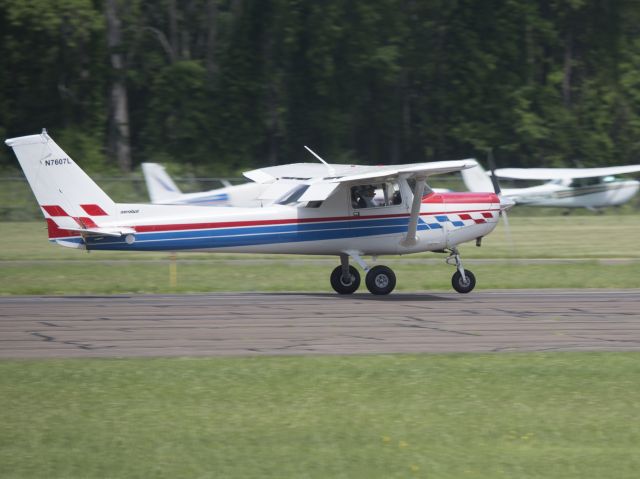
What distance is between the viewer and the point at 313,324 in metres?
15.5

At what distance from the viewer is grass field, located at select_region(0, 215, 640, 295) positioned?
22.0m

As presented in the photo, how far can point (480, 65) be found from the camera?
54.0 metres

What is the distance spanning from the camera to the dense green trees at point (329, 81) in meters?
50.8

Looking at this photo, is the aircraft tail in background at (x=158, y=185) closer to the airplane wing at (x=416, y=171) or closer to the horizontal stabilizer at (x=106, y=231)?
the horizontal stabilizer at (x=106, y=231)

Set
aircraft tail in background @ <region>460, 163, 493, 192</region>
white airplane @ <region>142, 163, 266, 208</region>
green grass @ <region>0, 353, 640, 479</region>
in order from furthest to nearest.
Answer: aircraft tail in background @ <region>460, 163, 493, 192</region> → white airplane @ <region>142, 163, 266, 208</region> → green grass @ <region>0, 353, 640, 479</region>

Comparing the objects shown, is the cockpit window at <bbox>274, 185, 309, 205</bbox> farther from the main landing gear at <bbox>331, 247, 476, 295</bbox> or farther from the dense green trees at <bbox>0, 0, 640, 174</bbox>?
the dense green trees at <bbox>0, 0, 640, 174</bbox>

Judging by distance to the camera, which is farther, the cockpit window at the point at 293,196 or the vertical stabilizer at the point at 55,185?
the cockpit window at the point at 293,196

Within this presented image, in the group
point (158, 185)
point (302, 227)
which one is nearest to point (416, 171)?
point (302, 227)

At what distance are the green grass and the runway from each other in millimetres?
1103

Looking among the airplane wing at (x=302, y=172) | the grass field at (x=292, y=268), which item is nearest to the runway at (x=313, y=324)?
the grass field at (x=292, y=268)

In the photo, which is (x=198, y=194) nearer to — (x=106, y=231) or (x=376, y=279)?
(x=376, y=279)

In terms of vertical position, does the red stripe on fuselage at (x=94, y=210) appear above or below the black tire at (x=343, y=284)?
above

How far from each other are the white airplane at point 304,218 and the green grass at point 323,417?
6569 millimetres

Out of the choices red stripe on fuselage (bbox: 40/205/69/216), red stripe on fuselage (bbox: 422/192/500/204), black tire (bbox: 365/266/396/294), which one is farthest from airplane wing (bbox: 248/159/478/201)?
red stripe on fuselage (bbox: 40/205/69/216)
